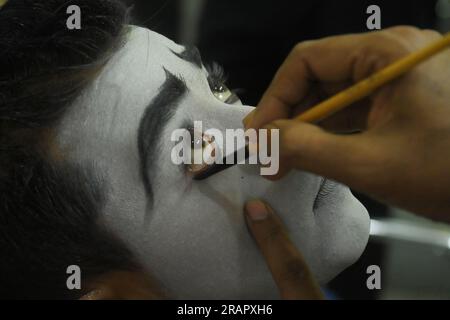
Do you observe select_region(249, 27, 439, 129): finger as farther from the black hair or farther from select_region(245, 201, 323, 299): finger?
the black hair

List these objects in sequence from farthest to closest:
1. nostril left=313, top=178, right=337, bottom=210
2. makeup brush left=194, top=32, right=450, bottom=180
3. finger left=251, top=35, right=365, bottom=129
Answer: nostril left=313, top=178, right=337, bottom=210 → finger left=251, top=35, right=365, bottom=129 → makeup brush left=194, top=32, right=450, bottom=180

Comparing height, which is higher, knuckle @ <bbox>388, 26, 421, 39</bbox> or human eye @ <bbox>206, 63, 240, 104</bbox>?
human eye @ <bbox>206, 63, 240, 104</bbox>

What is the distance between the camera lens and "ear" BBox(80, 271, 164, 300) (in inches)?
26.4

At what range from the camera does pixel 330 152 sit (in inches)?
19.2

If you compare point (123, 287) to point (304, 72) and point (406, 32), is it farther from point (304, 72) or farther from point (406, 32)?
point (406, 32)

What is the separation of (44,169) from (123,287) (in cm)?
20

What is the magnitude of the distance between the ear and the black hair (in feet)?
0.05

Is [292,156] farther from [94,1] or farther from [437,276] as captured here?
[437,276]

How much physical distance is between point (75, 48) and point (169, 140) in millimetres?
181

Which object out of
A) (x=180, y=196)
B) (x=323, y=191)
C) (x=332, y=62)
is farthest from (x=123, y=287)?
(x=332, y=62)

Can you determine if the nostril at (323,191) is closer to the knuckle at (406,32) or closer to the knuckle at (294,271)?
the knuckle at (294,271)

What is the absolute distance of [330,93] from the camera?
64 cm

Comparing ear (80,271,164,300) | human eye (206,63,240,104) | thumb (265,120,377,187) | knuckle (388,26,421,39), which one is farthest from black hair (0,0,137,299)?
knuckle (388,26,421,39)

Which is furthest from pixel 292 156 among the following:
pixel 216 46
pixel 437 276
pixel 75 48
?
pixel 437 276
